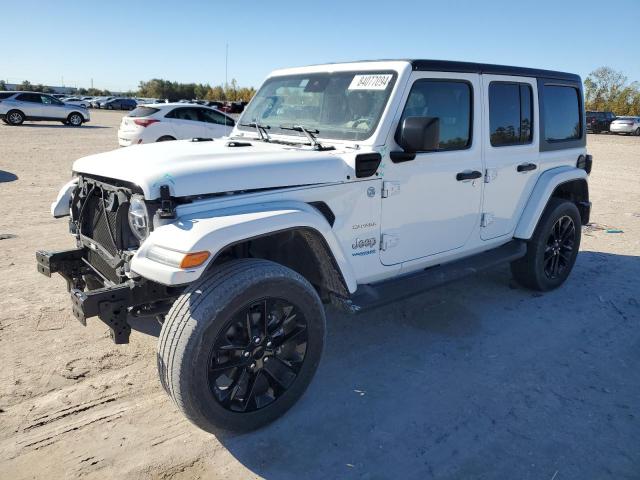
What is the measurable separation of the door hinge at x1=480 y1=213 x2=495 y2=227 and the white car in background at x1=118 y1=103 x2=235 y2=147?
9.75 m

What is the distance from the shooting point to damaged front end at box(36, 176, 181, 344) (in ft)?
8.94

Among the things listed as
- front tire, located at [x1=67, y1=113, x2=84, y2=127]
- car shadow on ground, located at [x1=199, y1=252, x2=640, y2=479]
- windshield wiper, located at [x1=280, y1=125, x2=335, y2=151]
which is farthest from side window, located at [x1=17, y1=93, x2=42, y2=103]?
car shadow on ground, located at [x1=199, y1=252, x2=640, y2=479]

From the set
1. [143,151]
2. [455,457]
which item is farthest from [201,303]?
[455,457]

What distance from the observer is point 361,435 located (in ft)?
9.81

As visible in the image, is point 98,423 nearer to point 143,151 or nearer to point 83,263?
point 83,263

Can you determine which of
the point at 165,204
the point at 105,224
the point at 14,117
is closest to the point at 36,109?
the point at 14,117

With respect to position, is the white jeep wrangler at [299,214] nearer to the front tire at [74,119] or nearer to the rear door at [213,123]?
the rear door at [213,123]

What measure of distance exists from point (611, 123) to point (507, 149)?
111 ft

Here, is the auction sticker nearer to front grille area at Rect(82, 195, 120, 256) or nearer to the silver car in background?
front grille area at Rect(82, 195, 120, 256)

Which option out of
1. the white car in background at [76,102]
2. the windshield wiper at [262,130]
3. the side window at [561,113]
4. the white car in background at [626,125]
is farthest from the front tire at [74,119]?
the white car in background at [626,125]

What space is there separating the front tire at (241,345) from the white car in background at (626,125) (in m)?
35.3

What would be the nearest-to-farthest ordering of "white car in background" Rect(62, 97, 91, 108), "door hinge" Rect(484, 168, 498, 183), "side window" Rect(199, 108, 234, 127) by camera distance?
1. "door hinge" Rect(484, 168, 498, 183)
2. "side window" Rect(199, 108, 234, 127)
3. "white car in background" Rect(62, 97, 91, 108)

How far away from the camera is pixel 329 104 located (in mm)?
3826

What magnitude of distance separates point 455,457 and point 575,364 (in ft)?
5.12
